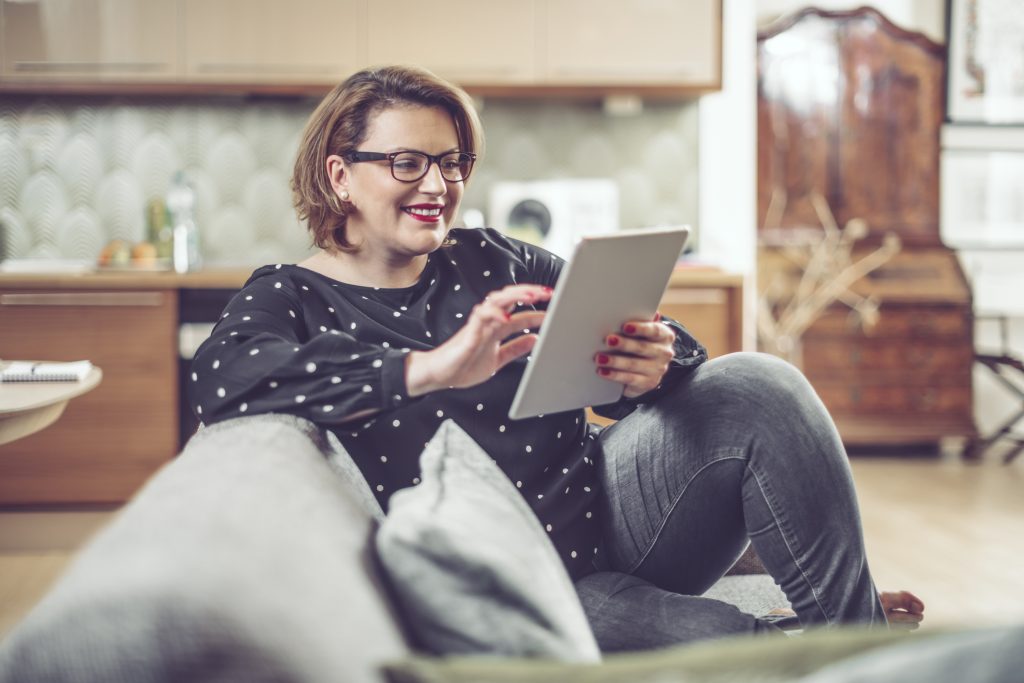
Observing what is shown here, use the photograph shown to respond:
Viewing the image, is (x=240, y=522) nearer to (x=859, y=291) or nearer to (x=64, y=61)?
(x=64, y=61)

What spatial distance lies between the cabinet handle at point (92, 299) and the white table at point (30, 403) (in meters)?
1.30

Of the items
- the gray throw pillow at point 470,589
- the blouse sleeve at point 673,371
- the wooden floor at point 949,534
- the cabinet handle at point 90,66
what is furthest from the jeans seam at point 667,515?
the cabinet handle at point 90,66

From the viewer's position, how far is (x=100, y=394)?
325 centimetres

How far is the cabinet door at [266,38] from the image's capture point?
3.44 metres

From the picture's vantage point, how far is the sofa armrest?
560 millimetres

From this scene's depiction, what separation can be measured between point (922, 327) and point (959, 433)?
49 centimetres

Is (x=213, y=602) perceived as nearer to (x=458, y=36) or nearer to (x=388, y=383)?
(x=388, y=383)

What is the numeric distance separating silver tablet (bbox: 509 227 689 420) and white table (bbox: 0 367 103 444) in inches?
38.7

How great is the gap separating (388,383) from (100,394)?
2.42 meters

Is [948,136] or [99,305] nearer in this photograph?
[99,305]

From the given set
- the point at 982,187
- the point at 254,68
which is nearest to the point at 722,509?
the point at 254,68

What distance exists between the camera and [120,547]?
0.64 m

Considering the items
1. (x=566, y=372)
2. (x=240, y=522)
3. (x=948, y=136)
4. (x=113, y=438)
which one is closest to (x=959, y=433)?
(x=948, y=136)

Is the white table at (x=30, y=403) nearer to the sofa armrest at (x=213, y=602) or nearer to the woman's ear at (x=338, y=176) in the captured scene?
the woman's ear at (x=338, y=176)
